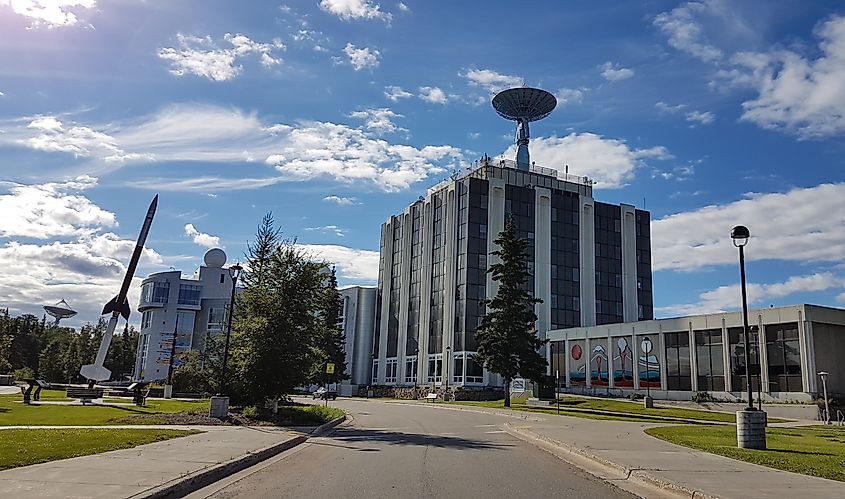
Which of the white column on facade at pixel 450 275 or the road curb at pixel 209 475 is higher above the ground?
the white column on facade at pixel 450 275

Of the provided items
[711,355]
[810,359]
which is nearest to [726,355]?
[711,355]

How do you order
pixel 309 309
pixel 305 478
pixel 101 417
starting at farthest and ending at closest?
pixel 309 309
pixel 101 417
pixel 305 478

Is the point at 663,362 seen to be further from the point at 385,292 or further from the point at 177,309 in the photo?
the point at 177,309

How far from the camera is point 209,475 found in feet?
38.1

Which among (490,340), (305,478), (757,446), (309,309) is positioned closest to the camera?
(305,478)

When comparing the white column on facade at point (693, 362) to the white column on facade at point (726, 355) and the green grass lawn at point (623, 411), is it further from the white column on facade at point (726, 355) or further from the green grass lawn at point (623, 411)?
the green grass lawn at point (623, 411)

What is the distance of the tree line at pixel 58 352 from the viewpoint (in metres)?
87.8

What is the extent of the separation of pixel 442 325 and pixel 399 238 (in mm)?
19130

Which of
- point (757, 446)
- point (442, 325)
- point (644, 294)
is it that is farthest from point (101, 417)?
point (644, 294)

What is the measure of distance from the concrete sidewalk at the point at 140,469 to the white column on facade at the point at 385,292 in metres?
75.9

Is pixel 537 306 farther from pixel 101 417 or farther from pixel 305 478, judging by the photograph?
pixel 305 478

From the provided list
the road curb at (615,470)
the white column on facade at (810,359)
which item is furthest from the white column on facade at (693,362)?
the road curb at (615,470)

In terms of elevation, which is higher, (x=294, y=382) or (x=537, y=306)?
(x=537, y=306)

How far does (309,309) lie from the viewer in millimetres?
27516
